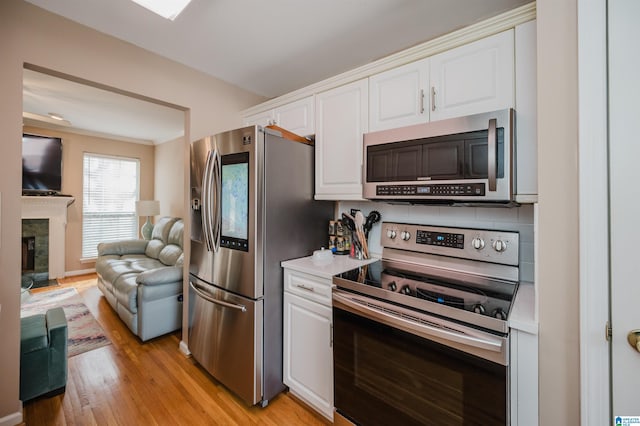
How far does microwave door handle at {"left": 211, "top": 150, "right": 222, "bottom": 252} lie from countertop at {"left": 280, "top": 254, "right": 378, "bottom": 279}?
1.70 ft

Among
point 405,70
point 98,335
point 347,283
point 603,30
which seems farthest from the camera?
point 98,335

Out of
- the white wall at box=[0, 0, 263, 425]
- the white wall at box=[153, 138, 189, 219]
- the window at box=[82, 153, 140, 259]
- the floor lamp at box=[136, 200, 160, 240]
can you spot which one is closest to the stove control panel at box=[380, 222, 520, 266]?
the white wall at box=[0, 0, 263, 425]

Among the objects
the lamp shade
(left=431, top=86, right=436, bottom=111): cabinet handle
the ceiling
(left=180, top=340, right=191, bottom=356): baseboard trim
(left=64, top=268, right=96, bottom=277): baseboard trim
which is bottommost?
(left=180, top=340, right=191, bottom=356): baseboard trim

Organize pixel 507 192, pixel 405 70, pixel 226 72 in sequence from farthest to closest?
1. pixel 226 72
2. pixel 405 70
3. pixel 507 192

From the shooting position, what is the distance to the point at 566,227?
945 millimetres

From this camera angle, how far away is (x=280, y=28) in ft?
6.16

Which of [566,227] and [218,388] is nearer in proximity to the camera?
[566,227]

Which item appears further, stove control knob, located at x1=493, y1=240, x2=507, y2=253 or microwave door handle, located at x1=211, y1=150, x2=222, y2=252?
microwave door handle, located at x1=211, y1=150, x2=222, y2=252

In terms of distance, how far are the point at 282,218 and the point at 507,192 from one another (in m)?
1.27

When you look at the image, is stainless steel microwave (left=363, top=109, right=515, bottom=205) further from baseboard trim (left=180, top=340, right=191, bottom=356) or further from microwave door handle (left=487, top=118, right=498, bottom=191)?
baseboard trim (left=180, top=340, right=191, bottom=356)

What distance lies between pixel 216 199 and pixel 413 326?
1503mm

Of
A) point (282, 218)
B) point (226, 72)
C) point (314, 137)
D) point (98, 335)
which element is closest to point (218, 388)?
point (282, 218)

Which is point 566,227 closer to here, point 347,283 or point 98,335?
point 347,283

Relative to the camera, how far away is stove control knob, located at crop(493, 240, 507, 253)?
1.46 meters
